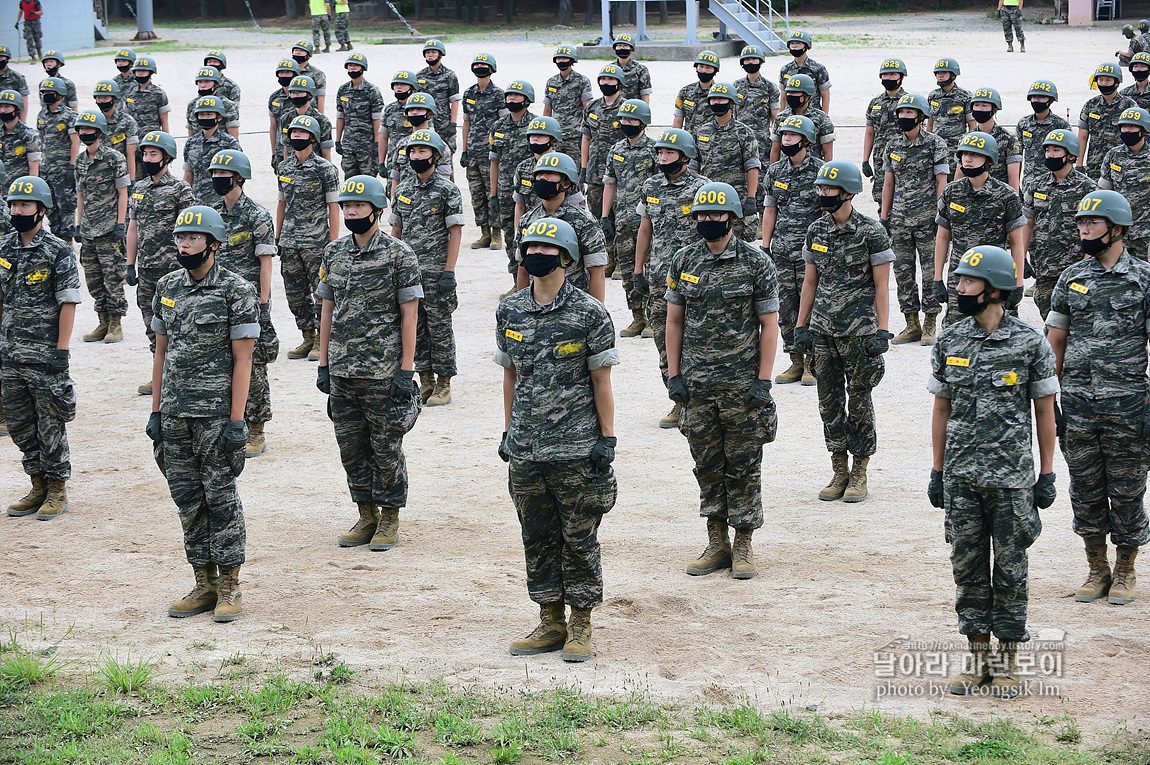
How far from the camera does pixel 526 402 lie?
7.20 metres

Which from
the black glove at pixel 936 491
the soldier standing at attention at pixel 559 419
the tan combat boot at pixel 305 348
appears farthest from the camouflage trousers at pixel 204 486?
the tan combat boot at pixel 305 348

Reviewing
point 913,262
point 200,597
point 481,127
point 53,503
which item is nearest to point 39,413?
point 53,503

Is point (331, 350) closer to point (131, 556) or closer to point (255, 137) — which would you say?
point (131, 556)

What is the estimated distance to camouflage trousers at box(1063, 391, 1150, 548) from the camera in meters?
7.77

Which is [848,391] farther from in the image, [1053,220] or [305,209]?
[305,209]

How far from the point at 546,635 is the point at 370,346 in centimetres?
266

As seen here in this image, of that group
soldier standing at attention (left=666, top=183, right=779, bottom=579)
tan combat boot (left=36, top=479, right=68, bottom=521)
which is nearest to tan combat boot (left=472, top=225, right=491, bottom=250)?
tan combat boot (left=36, top=479, right=68, bottom=521)

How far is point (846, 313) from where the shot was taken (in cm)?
954

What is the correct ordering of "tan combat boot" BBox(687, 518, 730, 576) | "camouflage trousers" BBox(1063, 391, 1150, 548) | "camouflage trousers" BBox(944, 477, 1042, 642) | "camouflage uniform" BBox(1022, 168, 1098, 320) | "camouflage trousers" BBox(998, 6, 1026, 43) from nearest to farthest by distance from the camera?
"camouflage trousers" BBox(944, 477, 1042, 642)
"camouflage trousers" BBox(1063, 391, 1150, 548)
"tan combat boot" BBox(687, 518, 730, 576)
"camouflage uniform" BBox(1022, 168, 1098, 320)
"camouflage trousers" BBox(998, 6, 1026, 43)

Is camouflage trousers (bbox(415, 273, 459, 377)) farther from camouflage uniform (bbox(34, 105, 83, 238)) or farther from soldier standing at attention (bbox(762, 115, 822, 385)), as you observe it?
camouflage uniform (bbox(34, 105, 83, 238))

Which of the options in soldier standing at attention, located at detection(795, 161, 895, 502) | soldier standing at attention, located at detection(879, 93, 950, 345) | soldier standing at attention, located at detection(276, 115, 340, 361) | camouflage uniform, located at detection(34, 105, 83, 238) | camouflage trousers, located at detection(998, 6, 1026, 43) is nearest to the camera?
soldier standing at attention, located at detection(795, 161, 895, 502)

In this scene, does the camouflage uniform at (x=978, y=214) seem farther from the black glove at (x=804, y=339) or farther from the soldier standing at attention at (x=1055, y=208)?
the black glove at (x=804, y=339)

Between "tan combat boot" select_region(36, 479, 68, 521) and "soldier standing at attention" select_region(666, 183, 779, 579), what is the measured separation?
516cm

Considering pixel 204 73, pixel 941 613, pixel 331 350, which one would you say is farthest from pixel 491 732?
pixel 204 73
